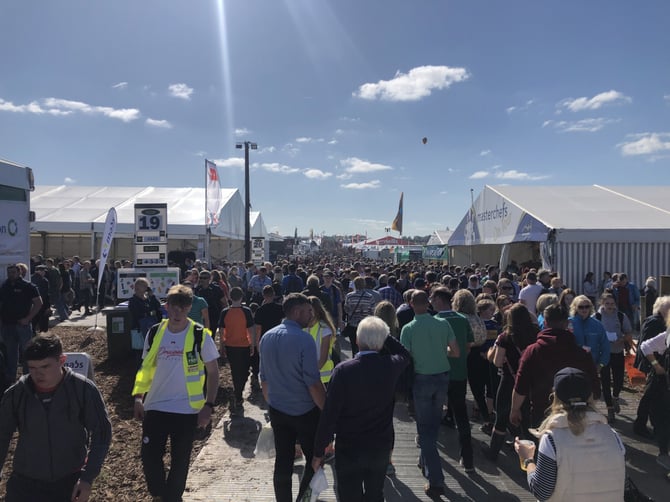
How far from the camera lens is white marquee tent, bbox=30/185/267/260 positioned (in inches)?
846

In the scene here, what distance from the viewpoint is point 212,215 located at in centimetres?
1911

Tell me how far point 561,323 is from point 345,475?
6.89ft

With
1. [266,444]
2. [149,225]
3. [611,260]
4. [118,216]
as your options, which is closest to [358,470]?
[266,444]

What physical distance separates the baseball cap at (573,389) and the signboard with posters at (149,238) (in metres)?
9.67

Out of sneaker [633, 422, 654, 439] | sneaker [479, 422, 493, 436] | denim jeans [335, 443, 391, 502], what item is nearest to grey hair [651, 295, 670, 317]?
sneaker [633, 422, 654, 439]

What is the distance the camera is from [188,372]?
3365mm

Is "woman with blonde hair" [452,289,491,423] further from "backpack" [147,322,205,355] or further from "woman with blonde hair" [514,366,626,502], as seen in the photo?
"backpack" [147,322,205,355]

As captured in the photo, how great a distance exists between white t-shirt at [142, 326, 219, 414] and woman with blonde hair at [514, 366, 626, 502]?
2387mm

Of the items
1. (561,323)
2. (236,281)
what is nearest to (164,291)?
(236,281)

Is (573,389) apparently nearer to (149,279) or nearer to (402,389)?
(402,389)

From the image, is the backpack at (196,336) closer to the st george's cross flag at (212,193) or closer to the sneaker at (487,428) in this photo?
the sneaker at (487,428)

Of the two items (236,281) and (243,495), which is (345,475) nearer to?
(243,495)

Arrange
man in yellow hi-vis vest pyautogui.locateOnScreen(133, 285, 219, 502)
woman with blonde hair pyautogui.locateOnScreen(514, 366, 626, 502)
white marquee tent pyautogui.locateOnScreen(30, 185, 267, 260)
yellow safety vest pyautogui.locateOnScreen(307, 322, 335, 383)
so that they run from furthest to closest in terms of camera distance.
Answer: white marquee tent pyautogui.locateOnScreen(30, 185, 267, 260) < yellow safety vest pyautogui.locateOnScreen(307, 322, 335, 383) < man in yellow hi-vis vest pyautogui.locateOnScreen(133, 285, 219, 502) < woman with blonde hair pyautogui.locateOnScreen(514, 366, 626, 502)

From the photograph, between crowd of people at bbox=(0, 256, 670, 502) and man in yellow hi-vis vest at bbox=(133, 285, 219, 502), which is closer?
crowd of people at bbox=(0, 256, 670, 502)
